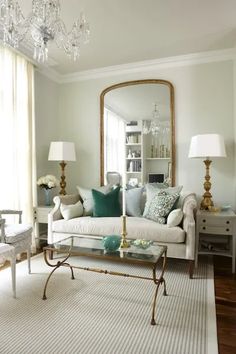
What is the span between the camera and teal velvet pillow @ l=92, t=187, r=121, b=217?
11.6ft

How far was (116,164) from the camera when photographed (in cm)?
432

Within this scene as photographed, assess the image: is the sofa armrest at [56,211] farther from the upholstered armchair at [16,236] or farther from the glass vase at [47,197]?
the upholstered armchair at [16,236]

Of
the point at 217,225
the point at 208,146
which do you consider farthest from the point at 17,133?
the point at 217,225

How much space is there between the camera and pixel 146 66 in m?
4.07

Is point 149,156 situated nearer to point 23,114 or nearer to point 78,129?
point 78,129

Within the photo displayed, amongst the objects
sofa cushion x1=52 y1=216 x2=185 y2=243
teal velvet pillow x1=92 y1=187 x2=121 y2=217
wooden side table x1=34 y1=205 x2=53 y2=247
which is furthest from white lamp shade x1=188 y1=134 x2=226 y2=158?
wooden side table x1=34 y1=205 x2=53 y2=247

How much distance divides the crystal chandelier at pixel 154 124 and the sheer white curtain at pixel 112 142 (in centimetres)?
46

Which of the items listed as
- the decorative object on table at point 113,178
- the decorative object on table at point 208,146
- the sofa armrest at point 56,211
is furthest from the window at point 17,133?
the decorative object on table at point 208,146

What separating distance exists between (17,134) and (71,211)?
131cm

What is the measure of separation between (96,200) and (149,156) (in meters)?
1.12

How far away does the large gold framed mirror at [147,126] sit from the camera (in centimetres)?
396

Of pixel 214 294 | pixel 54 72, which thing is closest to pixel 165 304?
pixel 214 294

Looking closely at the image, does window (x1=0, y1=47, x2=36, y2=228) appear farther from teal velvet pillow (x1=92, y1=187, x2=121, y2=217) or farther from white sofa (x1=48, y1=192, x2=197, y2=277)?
teal velvet pillow (x1=92, y1=187, x2=121, y2=217)

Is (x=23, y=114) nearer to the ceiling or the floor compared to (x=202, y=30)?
nearer to the floor
